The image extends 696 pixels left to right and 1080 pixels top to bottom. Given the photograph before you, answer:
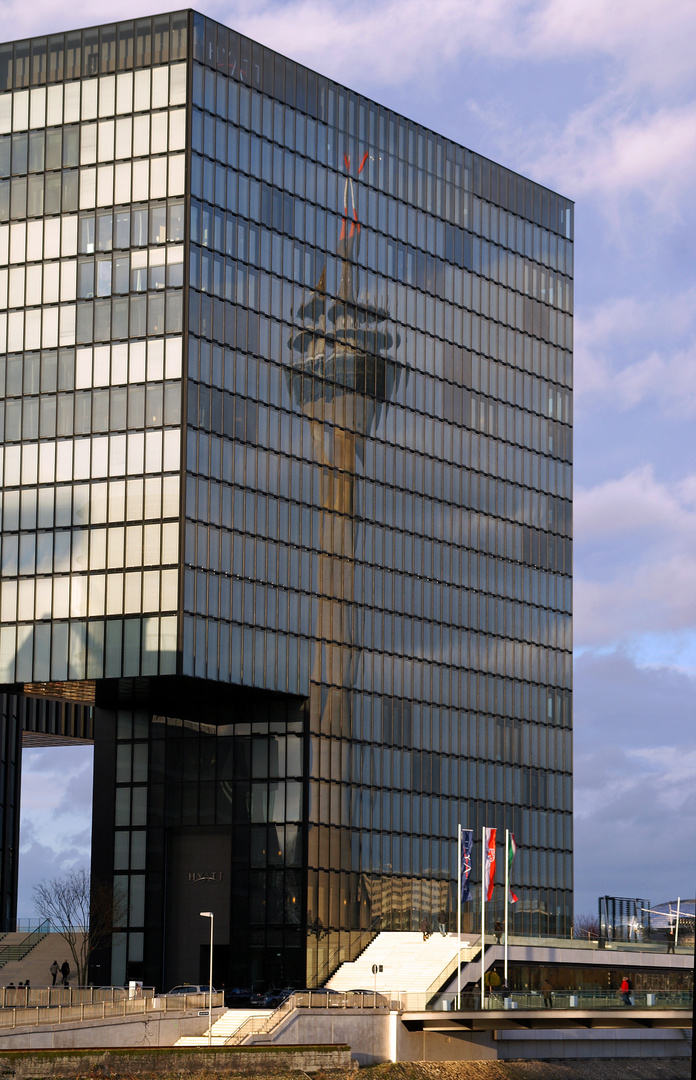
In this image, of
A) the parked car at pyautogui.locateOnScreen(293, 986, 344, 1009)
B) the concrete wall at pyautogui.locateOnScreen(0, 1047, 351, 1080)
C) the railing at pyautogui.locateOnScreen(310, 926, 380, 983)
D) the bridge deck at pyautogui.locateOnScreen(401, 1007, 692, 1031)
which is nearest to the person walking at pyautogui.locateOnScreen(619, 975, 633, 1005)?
the bridge deck at pyautogui.locateOnScreen(401, 1007, 692, 1031)

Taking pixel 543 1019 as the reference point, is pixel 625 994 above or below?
above

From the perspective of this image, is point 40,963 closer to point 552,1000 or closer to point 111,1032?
point 552,1000

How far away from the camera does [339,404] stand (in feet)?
390

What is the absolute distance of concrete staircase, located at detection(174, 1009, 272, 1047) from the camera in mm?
84750

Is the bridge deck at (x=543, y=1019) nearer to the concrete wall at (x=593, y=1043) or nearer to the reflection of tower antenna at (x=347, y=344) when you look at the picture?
the concrete wall at (x=593, y=1043)

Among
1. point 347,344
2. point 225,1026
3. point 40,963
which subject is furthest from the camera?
point 347,344

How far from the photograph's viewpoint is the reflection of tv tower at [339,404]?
382ft

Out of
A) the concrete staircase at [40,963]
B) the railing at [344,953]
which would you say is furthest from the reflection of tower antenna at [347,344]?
the concrete staircase at [40,963]

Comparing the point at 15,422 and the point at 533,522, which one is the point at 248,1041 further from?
the point at 533,522

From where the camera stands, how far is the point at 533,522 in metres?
137

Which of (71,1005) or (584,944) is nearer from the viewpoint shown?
(71,1005)

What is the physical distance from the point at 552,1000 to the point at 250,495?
3516 centimetres

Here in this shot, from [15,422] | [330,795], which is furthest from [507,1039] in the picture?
[15,422]

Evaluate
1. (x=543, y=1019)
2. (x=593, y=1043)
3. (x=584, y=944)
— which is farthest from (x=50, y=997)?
(x=584, y=944)
